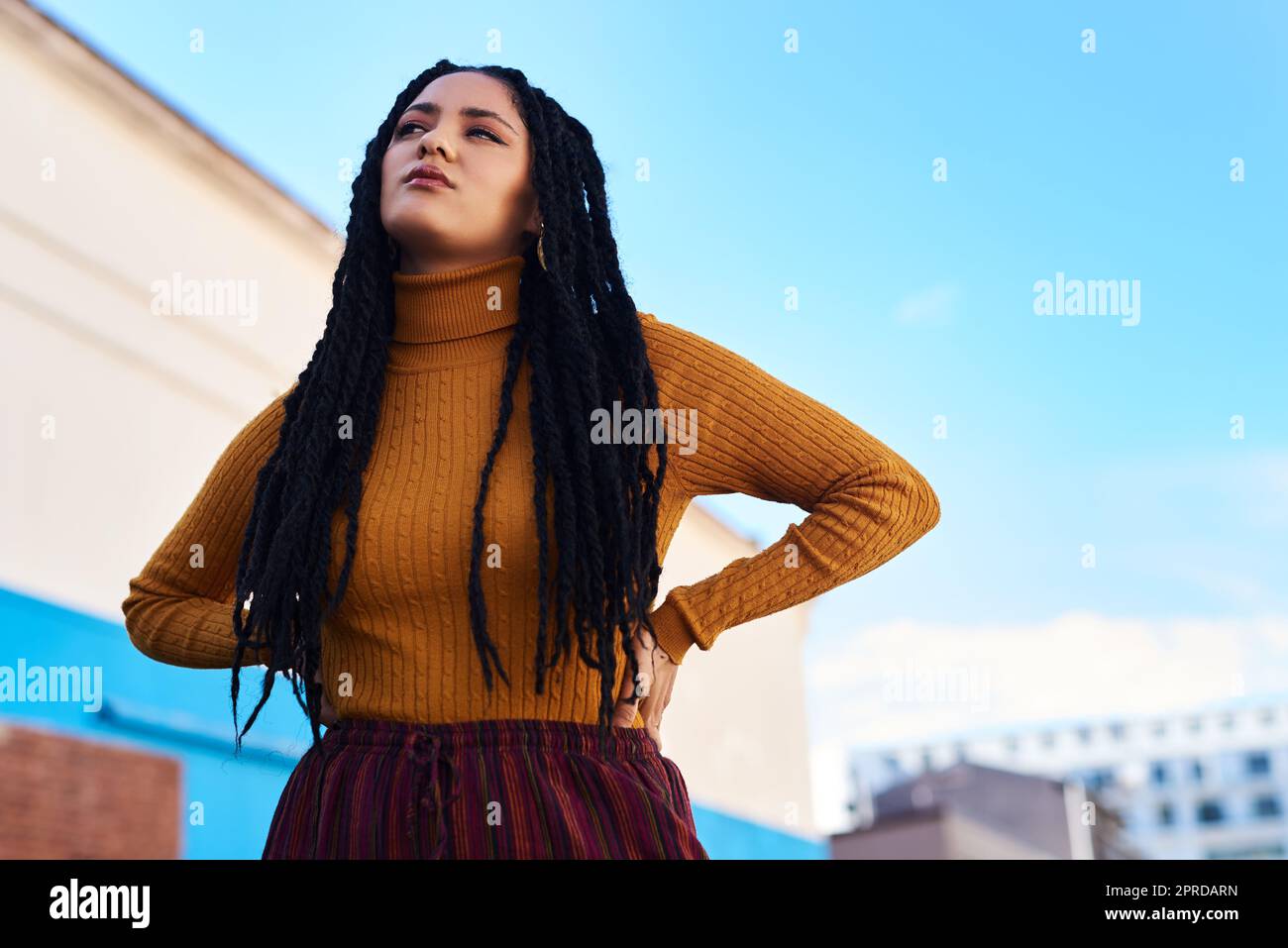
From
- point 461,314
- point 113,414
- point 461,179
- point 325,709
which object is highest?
point 113,414

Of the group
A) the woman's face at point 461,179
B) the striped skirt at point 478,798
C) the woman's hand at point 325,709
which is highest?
the woman's face at point 461,179

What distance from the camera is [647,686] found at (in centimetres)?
196

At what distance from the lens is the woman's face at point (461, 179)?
2117 millimetres

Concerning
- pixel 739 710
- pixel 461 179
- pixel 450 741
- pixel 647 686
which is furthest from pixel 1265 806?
pixel 450 741

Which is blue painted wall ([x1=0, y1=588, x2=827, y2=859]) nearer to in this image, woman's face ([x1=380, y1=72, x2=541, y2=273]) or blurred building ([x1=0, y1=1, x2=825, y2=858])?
blurred building ([x1=0, y1=1, x2=825, y2=858])

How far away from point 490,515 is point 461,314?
0.38 metres

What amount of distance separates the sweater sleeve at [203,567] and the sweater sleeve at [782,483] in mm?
669

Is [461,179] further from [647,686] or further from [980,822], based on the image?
[980,822]

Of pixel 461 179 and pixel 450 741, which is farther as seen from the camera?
pixel 461 179

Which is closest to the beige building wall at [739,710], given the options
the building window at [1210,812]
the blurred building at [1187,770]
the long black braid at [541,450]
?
the long black braid at [541,450]

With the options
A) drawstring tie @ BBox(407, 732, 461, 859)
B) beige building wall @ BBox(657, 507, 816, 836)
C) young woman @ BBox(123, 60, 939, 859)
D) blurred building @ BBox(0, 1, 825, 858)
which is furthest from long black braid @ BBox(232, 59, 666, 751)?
beige building wall @ BBox(657, 507, 816, 836)

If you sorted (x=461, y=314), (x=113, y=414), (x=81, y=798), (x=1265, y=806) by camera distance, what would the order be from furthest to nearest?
A: 1. (x=1265, y=806)
2. (x=113, y=414)
3. (x=81, y=798)
4. (x=461, y=314)

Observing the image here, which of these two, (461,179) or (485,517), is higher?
(461,179)

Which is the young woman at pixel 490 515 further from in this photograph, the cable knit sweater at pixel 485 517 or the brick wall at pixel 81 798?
the brick wall at pixel 81 798
